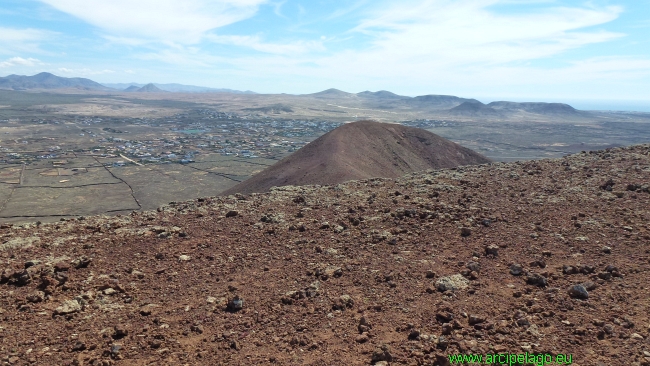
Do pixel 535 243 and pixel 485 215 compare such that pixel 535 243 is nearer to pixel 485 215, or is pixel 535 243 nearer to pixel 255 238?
pixel 485 215

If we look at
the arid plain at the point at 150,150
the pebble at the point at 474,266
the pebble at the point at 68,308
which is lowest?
the arid plain at the point at 150,150

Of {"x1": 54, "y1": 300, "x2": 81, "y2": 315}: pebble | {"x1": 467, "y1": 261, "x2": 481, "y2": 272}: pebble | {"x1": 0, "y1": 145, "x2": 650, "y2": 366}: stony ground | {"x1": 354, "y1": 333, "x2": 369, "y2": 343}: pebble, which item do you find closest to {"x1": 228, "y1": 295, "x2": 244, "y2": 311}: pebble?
{"x1": 0, "y1": 145, "x2": 650, "y2": 366}: stony ground

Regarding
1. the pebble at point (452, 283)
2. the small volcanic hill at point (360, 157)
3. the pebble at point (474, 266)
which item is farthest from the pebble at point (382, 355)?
the small volcanic hill at point (360, 157)

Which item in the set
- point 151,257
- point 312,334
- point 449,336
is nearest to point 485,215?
point 449,336

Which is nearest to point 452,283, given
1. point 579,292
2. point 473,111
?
point 579,292

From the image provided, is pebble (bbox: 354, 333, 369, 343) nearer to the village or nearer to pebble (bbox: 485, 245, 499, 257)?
pebble (bbox: 485, 245, 499, 257)

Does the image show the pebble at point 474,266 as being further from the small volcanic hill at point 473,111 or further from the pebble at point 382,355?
the small volcanic hill at point 473,111
